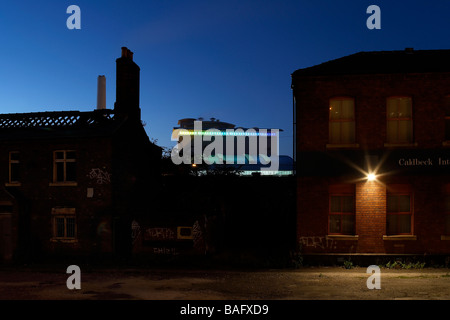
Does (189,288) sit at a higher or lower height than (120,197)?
lower

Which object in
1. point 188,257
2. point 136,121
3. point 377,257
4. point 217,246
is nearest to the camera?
point 377,257

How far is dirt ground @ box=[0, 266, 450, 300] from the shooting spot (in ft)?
38.0

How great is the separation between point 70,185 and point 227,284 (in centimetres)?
1010

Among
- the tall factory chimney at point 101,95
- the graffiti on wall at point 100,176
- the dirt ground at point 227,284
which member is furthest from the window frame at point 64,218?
the tall factory chimney at point 101,95

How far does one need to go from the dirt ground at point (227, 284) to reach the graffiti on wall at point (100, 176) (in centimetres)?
437

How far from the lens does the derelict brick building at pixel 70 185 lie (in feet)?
63.8

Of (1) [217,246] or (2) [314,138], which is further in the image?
(1) [217,246]

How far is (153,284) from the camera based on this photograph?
1366 centimetres

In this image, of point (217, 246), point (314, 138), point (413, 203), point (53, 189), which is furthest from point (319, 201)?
point (53, 189)

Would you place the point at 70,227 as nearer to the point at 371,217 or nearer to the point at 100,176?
the point at 100,176

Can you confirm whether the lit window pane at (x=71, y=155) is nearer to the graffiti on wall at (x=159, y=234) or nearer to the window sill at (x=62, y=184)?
the window sill at (x=62, y=184)

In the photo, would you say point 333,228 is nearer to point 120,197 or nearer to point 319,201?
point 319,201

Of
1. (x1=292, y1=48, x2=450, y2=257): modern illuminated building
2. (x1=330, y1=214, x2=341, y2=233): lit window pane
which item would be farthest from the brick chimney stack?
(x1=330, y1=214, x2=341, y2=233): lit window pane

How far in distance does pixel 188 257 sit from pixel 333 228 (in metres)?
6.18
